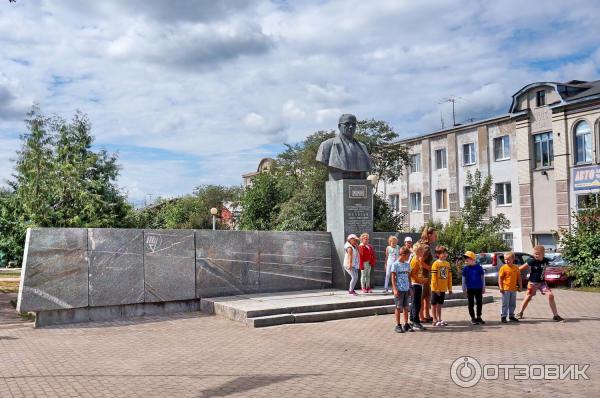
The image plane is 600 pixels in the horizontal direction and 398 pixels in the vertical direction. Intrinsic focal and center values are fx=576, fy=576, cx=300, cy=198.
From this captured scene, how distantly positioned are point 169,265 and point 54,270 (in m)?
2.40

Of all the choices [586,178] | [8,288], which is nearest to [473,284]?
[8,288]

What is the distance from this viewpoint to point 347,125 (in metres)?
15.7

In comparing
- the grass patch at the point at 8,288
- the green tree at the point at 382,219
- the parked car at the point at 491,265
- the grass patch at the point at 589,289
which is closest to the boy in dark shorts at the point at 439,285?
the grass patch at the point at 589,289

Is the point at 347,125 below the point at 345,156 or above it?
above

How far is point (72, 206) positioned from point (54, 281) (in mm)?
10513

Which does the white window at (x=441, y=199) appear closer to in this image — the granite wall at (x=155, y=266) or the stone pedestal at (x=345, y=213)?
the stone pedestal at (x=345, y=213)

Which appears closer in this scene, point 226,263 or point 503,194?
point 226,263

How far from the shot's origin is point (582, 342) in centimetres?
925

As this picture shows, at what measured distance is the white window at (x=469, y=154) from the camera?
39.2 metres

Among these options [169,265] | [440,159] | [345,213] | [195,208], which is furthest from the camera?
[195,208]

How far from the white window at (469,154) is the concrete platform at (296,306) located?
→ 26.8 m

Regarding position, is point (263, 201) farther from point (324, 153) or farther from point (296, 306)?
point (296, 306)

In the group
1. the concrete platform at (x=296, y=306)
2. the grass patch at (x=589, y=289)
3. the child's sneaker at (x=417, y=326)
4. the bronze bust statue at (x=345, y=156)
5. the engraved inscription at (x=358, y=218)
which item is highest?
the bronze bust statue at (x=345, y=156)

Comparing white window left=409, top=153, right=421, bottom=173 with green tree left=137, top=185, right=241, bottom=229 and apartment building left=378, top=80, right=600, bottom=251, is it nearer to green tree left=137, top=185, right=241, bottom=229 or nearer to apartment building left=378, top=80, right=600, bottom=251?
apartment building left=378, top=80, right=600, bottom=251
